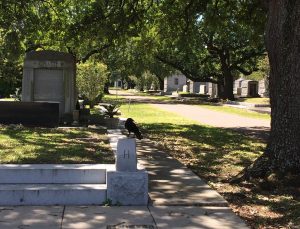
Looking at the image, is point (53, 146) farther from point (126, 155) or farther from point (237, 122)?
point (237, 122)

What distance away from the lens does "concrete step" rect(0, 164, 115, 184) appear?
6797mm

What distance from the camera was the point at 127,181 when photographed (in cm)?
651

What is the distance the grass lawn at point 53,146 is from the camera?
9672 millimetres

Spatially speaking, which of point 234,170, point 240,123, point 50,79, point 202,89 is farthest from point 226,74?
point 234,170

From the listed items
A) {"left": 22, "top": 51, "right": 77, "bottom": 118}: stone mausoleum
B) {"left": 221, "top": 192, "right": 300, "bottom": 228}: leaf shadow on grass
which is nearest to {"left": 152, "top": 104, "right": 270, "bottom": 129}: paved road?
{"left": 22, "top": 51, "right": 77, "bottom": 118}: stone mausoleum

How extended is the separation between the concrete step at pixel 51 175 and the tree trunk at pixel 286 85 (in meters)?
3.16

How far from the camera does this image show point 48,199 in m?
6.43

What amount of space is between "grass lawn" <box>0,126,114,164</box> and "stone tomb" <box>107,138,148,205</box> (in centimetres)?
293

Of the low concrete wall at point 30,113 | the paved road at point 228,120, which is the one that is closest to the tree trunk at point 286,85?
the low concrete wall at point 30,113

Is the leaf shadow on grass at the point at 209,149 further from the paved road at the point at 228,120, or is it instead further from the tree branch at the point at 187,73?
the tree branch at the point at 187,73

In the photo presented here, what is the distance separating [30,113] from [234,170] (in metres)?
9.12

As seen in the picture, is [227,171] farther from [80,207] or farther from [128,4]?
[128,4]

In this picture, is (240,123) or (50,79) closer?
(50,79)

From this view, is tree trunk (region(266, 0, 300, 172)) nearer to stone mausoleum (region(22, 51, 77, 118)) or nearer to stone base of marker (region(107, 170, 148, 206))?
stone base of marker (region(107, 170, 148, 206))
